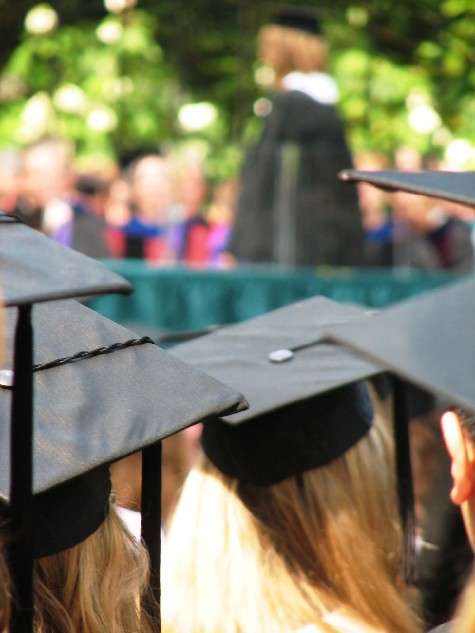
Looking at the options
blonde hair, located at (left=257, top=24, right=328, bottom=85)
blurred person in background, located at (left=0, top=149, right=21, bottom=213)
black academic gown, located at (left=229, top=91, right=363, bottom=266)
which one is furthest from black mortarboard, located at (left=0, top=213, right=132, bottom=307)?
blurred person in background, located at (left=0, top=149, right=21, bottom=213)

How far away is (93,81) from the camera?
1188 centimetres

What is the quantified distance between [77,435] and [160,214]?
287 inches

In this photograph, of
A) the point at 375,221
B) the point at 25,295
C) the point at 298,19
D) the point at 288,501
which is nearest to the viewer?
the point at 25,295

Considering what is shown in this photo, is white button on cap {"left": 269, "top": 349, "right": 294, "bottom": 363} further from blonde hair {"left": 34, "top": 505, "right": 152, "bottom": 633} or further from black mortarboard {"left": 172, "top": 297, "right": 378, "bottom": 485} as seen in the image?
blonde hair {"left": 34, "top": 505, "right": 152, "bottom": 633}

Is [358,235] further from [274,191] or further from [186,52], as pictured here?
[186,52]

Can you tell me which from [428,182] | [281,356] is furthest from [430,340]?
[281,356]

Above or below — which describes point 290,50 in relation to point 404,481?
above

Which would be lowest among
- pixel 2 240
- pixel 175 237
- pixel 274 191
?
pixel 175 237

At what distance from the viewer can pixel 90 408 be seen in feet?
5.82

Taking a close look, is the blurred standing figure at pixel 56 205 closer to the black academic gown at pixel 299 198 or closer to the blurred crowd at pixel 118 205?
the blurred crowd at pixel 118 205

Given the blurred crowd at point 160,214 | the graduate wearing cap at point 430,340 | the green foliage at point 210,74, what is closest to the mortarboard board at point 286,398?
the graduate wearing cap at point 430,340

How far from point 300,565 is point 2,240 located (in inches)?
34.8

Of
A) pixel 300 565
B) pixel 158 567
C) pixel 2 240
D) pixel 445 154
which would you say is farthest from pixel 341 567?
pixel 445 154

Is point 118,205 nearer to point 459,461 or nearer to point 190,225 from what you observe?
point 190,225
